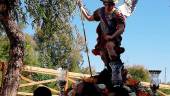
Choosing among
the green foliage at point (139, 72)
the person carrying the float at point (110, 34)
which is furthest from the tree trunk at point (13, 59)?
the green foliage at point (139, 72)

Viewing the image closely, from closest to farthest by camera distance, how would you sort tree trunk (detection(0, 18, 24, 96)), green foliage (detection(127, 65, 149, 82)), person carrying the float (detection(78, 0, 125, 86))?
person carrying the float (detection(78, 0, 125, 86)), tree trunk (detection(0, 18, 24, 96)), green foliage (detection(127, 65, 149, 82))

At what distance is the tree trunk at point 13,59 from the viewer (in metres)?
15.2

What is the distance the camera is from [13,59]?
15320 mm

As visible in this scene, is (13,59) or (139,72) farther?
(139,72)

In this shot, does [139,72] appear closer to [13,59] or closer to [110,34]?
[13,59]

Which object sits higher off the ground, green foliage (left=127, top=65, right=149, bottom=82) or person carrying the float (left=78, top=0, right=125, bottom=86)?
green foliage (left=127, top=65, right=149, bottom=82)

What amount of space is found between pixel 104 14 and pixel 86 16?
48 cm

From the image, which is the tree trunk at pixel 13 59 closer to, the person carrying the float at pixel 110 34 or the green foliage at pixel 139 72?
the person carrying the float at pixel 110 34

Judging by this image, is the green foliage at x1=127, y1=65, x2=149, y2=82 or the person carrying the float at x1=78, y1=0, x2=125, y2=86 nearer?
the person carrying the float at x1=78, y1=0, x2=125, y2=86

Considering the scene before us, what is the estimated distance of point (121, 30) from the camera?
9.31m

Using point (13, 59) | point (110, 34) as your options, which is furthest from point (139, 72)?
point (110, 34)

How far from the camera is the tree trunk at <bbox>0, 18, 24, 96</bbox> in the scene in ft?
49.8

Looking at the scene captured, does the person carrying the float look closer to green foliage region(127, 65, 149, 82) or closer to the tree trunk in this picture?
the tree trunk

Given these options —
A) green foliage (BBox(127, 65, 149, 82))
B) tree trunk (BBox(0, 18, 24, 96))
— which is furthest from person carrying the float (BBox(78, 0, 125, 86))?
green foliage (BBox(127, 65, 149, 82))
